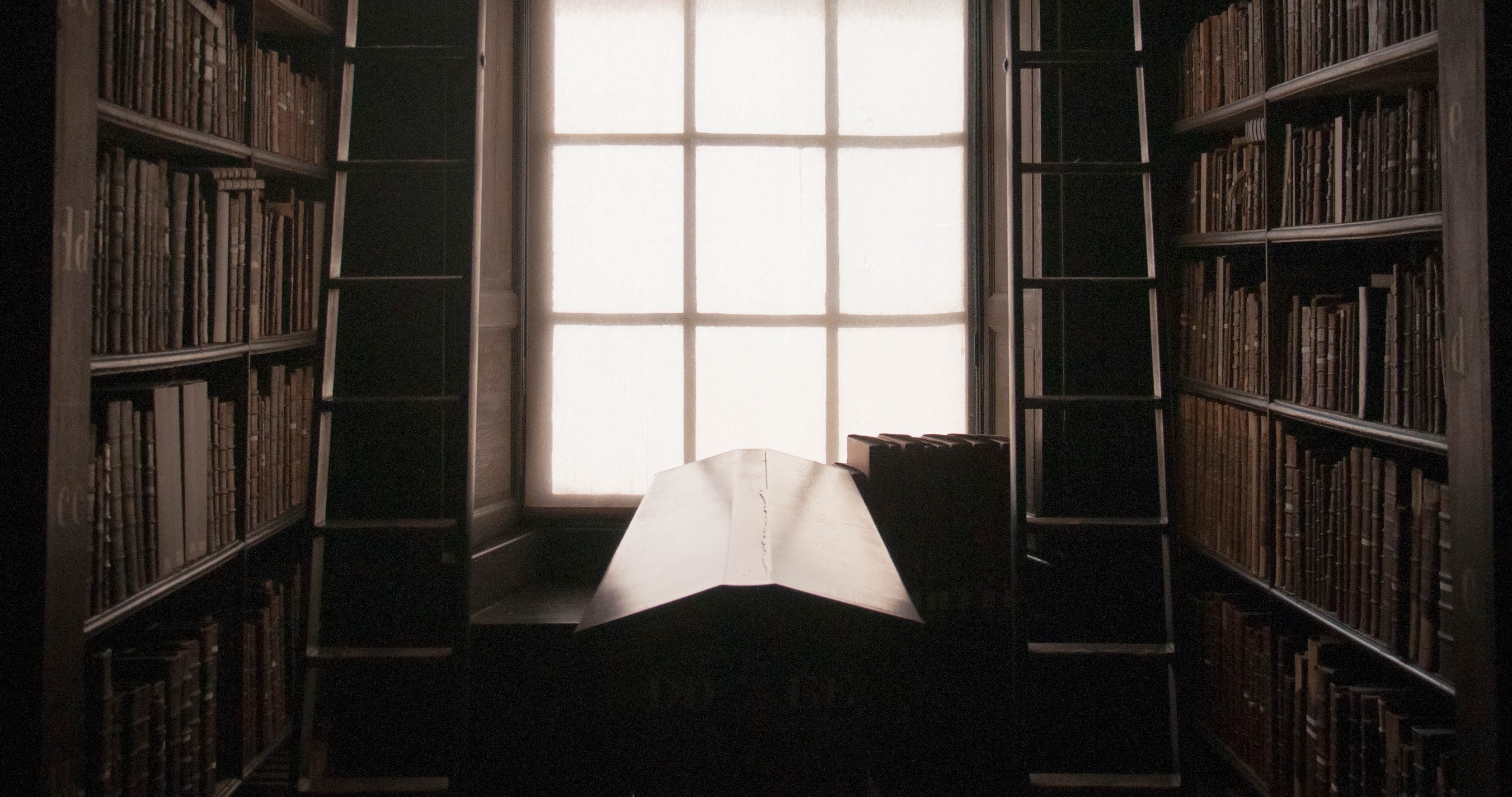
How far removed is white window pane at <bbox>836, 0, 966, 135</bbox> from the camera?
3096 mm

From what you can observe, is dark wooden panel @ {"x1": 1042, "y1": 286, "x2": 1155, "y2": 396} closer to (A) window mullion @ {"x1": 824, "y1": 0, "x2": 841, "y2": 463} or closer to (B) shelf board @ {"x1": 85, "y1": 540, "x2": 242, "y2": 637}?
(A) window mullion @ {"x1": 824, "y1": 0, "x2": 841, "y2": 463}

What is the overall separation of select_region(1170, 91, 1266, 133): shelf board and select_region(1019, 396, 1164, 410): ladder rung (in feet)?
2.33

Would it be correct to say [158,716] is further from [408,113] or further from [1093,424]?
[1093,424]

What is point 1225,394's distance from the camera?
2.27 meters

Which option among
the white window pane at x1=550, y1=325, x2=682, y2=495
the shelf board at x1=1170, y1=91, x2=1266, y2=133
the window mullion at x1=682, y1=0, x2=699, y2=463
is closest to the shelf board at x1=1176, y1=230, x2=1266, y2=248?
the shelf board at x1=1170, y1=91, x2=1266, y2=133

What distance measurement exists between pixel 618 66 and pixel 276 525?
1.79 m

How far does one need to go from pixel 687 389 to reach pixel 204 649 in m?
1.59

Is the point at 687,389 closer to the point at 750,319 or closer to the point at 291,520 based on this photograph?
the point at 750,319

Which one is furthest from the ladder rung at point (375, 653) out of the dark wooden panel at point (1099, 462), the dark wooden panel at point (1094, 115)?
the dark wooden panel at point (1094, 115)

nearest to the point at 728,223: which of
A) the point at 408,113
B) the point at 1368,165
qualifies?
the point at 408,113

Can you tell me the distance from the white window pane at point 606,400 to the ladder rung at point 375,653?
859mm

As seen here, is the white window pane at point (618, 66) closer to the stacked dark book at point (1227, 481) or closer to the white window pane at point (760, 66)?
the white window pane at point (760, 66)

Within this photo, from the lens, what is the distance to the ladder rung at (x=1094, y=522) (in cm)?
238

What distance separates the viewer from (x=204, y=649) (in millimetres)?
1979
